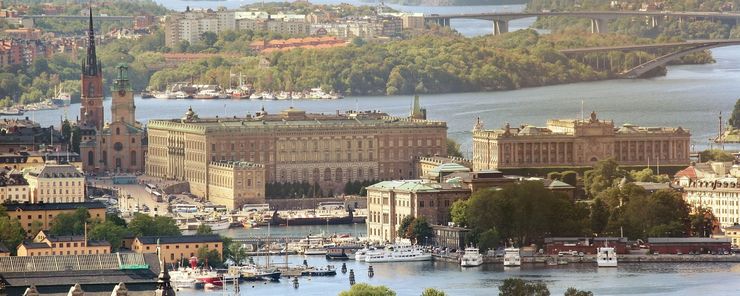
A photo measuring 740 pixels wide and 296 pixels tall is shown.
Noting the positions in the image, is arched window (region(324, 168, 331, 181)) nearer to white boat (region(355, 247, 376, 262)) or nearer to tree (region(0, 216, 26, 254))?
white boat (region(355, 247, 376, 262))

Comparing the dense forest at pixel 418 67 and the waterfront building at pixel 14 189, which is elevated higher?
the dense forest at pixel 418 67

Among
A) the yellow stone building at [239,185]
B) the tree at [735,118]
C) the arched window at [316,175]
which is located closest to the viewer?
the yellow stone building at [239,185]

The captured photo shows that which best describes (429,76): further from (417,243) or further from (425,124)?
(417,243)

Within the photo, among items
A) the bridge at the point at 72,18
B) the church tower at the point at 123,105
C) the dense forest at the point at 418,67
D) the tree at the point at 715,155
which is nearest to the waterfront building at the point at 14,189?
the tree at the point at 715,155

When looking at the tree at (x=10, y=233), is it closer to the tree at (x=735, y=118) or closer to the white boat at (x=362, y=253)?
the white boat at (x=362, y=253)

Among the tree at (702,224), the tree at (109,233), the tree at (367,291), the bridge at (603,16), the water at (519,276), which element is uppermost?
the bridge at (603,16)

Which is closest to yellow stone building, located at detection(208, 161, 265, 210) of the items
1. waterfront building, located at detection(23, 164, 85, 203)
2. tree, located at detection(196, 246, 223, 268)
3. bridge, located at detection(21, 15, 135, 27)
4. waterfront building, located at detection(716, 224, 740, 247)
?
waterfront building, located at detection(23, 164, 85, 203)

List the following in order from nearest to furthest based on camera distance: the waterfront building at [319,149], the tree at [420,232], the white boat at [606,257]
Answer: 1. the white boat at [606,257]
2. the tree at [420,232]
3. the waterfront building at [319,149]

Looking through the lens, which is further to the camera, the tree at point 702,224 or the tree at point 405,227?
the tree at point 405,227
